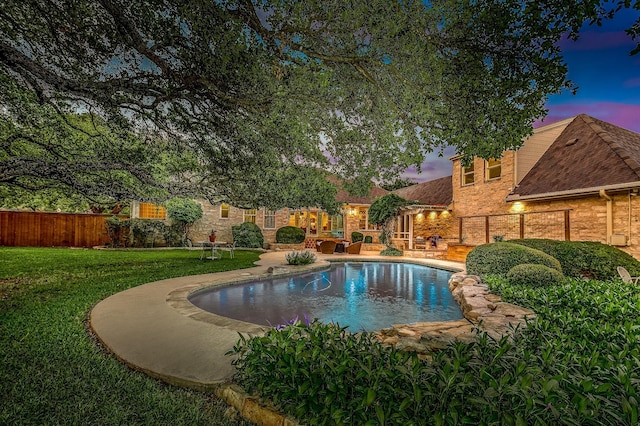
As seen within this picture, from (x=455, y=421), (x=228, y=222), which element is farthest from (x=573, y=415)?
(x=228, y=222)

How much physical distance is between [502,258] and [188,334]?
26.1ft

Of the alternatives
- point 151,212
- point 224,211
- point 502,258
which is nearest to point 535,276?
point 502,258

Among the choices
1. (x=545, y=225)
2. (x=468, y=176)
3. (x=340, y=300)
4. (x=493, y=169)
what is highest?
(x=493, y=169)

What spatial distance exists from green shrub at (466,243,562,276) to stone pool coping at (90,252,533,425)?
1.76 metres

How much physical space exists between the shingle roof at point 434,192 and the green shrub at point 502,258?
1045 cm

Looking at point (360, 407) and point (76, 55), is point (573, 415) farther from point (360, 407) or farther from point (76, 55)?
point (76, 55)

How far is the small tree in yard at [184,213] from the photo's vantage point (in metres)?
18.1

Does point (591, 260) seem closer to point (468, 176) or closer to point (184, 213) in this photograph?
point (468, 176)

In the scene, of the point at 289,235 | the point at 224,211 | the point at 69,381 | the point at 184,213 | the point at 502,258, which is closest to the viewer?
the point at 69,381

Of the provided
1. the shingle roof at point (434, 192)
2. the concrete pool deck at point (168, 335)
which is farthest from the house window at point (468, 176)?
the concrete pool deck at point (168, 335)

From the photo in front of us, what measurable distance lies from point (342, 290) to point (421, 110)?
5729 mm

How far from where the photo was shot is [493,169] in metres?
15.1

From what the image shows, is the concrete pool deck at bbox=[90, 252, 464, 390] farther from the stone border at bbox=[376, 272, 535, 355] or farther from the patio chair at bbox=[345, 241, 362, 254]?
the patio chair at bbox=[345, 241, 362, 254]

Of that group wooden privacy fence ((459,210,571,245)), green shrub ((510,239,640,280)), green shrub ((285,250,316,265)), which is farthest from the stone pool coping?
wooden privacy fence ((459,210,571,245))
